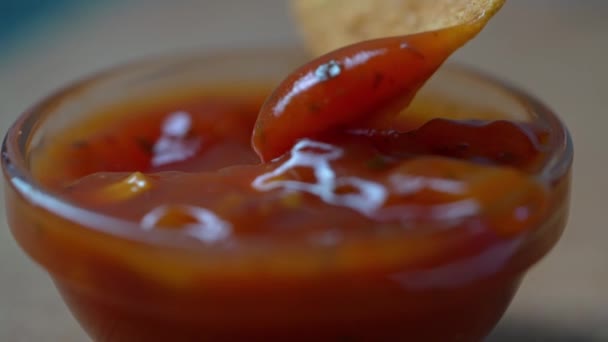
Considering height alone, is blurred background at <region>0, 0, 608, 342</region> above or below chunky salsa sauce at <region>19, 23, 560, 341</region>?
above

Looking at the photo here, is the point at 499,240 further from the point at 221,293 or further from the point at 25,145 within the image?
the point at 25,145

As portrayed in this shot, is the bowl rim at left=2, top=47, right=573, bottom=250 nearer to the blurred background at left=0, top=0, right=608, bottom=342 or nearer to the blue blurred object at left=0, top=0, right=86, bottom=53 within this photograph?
the blurred background at left=0, top=0, right=608, bottom=342

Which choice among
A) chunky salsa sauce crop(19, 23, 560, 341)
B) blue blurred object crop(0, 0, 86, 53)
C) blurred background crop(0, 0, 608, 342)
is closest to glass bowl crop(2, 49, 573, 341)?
chunky salsa sauce crop(19, 23, 560, 341)

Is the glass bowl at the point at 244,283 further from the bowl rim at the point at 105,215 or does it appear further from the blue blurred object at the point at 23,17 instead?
the blue blurred object at the point at 23,17

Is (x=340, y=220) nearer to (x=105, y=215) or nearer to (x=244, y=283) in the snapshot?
(x=244, y=283)

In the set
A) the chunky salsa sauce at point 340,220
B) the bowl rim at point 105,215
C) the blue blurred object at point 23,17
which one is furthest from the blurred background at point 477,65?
the chunky salsa sauce at point 340,220
